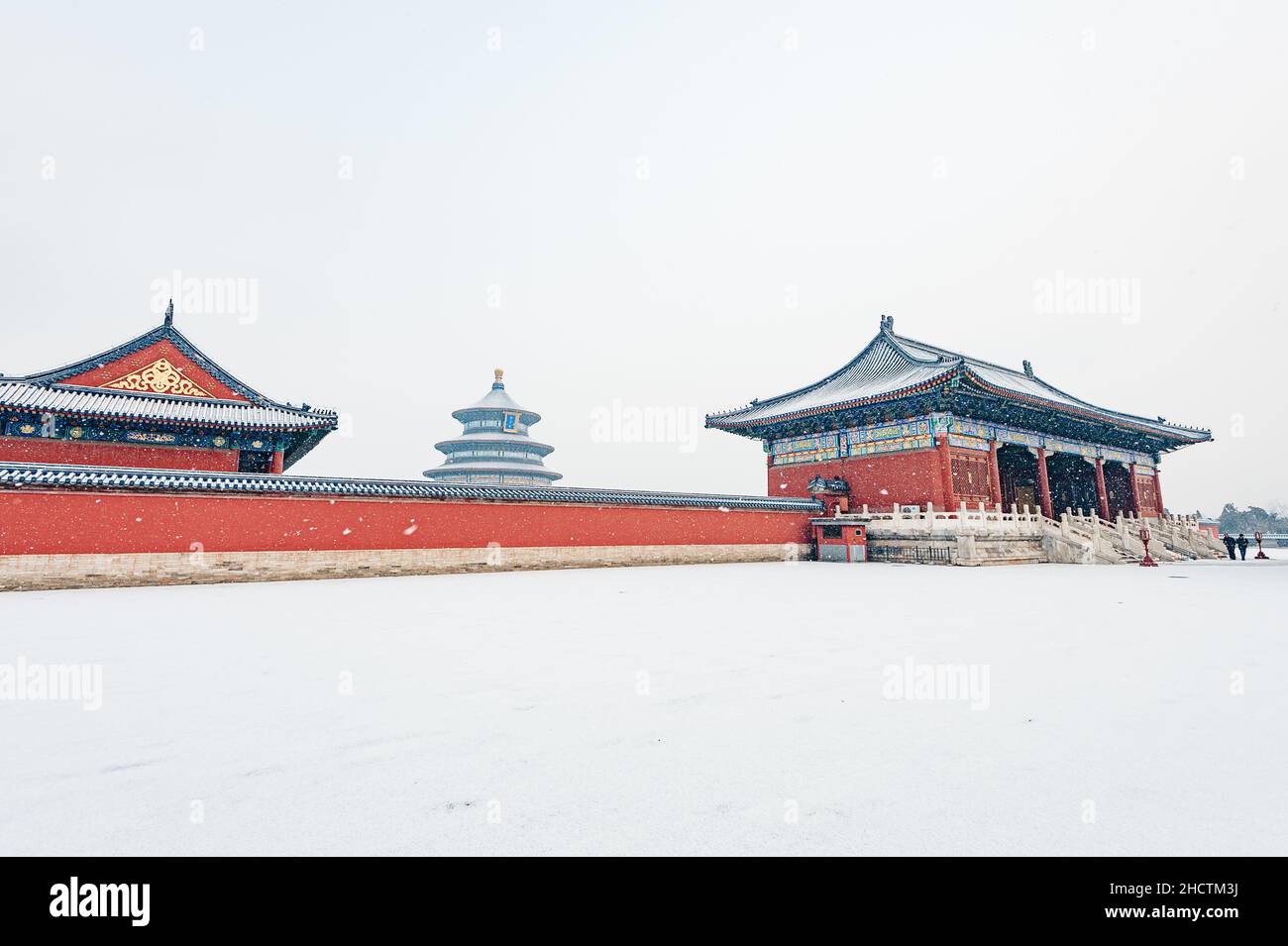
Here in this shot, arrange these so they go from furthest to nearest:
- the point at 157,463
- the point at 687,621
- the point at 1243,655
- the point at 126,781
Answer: the point at 157,463, the point at 687,621, the point at 1243,655, the point at 126,781

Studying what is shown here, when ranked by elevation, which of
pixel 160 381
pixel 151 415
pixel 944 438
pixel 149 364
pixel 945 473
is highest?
pixel 149 364

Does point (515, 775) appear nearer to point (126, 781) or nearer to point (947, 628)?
point (126, 781)

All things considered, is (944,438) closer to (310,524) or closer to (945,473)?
(945,473)

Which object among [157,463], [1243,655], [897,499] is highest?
[157,463]

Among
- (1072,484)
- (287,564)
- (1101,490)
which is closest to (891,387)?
(1101,490)

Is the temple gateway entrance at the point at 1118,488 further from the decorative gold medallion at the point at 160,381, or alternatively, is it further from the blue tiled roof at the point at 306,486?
the decorative gold medallion at the point at 160,381

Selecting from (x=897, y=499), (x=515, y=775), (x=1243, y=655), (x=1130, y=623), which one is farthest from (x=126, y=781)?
(x=897, y=499)

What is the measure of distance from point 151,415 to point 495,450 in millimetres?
18411

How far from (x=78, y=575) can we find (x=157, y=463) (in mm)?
6859

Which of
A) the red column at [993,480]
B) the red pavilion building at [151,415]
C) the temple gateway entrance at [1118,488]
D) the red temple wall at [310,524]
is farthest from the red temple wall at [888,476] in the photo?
the red pavilion building at [151,415]

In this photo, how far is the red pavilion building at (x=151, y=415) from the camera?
48.8ft

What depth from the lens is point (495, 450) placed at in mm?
33406

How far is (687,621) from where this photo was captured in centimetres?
633

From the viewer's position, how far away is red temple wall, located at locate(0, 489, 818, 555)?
10180 mm
